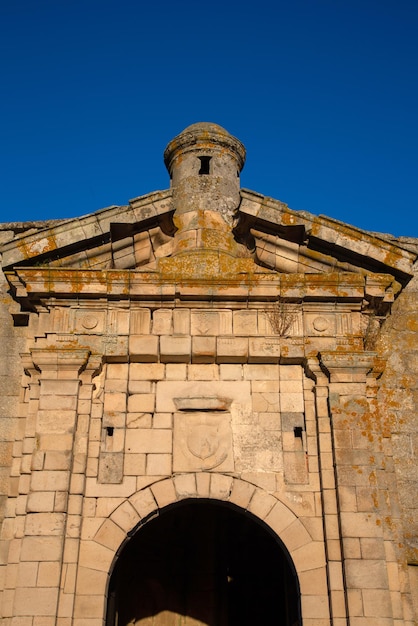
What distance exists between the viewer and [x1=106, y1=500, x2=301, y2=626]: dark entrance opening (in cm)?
1005

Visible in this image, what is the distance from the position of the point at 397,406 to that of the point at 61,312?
3.82 m

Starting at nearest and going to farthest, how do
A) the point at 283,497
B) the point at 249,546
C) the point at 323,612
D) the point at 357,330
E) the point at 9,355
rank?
1. the point at 323,612
2. the point at 283,497
3. the point at 357,330
4. the point at 9,355
5. the point at 249,546

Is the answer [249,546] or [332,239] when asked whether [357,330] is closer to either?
[332,239]

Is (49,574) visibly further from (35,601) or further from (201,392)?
(201,392)

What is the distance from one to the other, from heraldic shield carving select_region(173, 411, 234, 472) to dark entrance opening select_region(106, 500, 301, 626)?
2.65m

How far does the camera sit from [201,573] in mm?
10375

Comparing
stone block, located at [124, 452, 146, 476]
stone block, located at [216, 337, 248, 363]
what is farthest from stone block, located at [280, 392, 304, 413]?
stone block, located at [124, 452, 146, 476]

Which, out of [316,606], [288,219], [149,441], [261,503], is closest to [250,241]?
[288,219]

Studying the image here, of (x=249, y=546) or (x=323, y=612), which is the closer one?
(x=323, y=612)

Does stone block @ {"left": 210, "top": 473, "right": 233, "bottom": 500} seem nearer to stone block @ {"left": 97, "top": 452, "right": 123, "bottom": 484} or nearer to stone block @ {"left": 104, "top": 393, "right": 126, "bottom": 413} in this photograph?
stone block @ {"left": 97, "top": 452, "right": 123, "bottom": 484}

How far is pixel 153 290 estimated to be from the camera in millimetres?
8141

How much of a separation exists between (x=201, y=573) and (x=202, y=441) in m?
3.52

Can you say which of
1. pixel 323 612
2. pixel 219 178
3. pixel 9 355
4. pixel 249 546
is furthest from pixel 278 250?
pixel 249 546

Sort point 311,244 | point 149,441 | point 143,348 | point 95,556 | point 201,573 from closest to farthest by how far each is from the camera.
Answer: point 95,556, point 149,441, point 143,348, point 311,244, point 201,573
